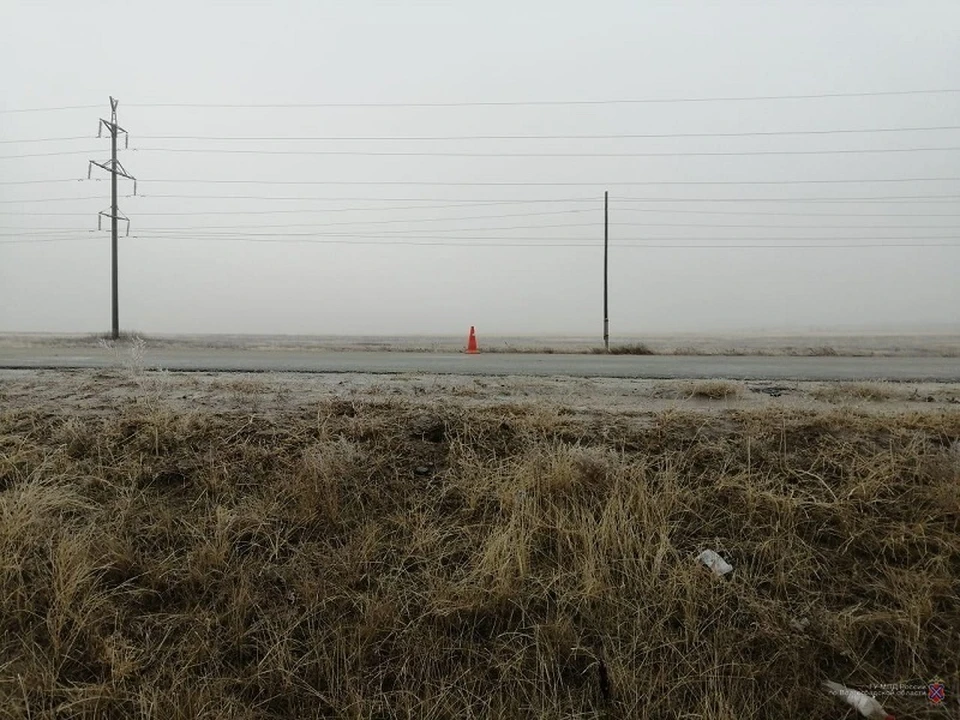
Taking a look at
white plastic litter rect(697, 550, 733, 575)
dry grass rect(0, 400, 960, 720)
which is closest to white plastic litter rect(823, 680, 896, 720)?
dry grass rect(0, 400, 960, 720)

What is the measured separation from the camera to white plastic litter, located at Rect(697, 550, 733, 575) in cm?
334

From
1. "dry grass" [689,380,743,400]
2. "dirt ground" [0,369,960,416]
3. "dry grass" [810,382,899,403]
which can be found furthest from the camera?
"dry grass" [689,380,743,400]

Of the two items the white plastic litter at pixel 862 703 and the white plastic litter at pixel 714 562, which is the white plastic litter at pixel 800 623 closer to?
the white plastic litter at pixel 862 703

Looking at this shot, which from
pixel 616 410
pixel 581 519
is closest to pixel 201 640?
pixel 581 519

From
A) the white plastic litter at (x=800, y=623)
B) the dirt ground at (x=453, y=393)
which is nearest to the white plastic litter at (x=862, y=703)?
the white plastic litter at (x=800, y=623)

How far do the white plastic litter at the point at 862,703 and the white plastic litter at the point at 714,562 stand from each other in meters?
0.70

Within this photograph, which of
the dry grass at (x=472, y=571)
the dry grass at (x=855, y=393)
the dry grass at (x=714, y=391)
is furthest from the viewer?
the dry grass at (x=714, y=391)

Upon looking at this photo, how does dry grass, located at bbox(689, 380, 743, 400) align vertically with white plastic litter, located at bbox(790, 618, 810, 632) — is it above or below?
above

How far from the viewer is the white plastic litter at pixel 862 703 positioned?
8.75 ft

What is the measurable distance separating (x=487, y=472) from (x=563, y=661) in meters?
1.39

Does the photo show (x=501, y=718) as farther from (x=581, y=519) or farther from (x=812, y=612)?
(x=812, y=612)

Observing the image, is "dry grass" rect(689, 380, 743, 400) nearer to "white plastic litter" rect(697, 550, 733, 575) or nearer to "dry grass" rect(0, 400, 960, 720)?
"dry grass" rect(0, 400, 960, 720)

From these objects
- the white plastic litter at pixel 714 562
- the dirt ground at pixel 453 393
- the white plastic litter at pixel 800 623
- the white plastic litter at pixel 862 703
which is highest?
the dirt ground at pixel 453 393

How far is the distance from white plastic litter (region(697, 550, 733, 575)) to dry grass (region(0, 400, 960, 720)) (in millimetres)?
79
